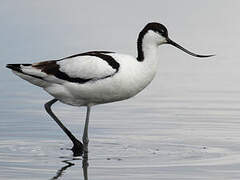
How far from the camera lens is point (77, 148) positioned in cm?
1402

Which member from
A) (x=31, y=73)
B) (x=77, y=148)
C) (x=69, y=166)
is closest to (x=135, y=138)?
(x=77, y=148)

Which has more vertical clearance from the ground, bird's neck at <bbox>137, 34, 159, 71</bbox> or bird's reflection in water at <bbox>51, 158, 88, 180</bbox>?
bird's neck at <bbox>137, 34, 159, 71</bbox>

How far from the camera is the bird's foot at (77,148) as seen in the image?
13.6m

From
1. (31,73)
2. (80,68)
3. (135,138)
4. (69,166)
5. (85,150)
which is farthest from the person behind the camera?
(135,138)

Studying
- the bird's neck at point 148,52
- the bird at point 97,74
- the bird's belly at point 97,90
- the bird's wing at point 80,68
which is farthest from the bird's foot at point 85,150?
the bird's neck at point 148,52

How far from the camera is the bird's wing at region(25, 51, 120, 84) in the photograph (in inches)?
550

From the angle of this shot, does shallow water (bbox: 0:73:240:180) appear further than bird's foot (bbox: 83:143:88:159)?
No

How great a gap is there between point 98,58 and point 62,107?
4.03 meters

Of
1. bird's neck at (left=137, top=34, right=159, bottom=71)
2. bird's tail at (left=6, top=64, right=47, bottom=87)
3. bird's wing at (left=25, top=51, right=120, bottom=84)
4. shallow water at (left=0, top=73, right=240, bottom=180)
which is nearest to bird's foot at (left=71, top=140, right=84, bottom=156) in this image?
shallow water at (left=0, top=73, right=240, bottom=180)

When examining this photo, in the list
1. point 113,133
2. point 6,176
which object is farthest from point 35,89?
point 6,176

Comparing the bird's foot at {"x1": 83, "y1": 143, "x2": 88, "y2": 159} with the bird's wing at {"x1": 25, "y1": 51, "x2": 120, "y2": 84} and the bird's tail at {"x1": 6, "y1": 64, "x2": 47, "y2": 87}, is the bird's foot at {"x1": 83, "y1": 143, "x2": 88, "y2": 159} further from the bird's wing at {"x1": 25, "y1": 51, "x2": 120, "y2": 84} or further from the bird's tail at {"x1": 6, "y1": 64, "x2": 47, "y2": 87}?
the bird's tail at {"x1": 6, "y1": 64, "x2": 47, "y2": 87}

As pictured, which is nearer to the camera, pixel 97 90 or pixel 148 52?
pixel 97 90

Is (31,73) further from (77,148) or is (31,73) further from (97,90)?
(77,148)

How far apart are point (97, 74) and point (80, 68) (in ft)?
1.02
